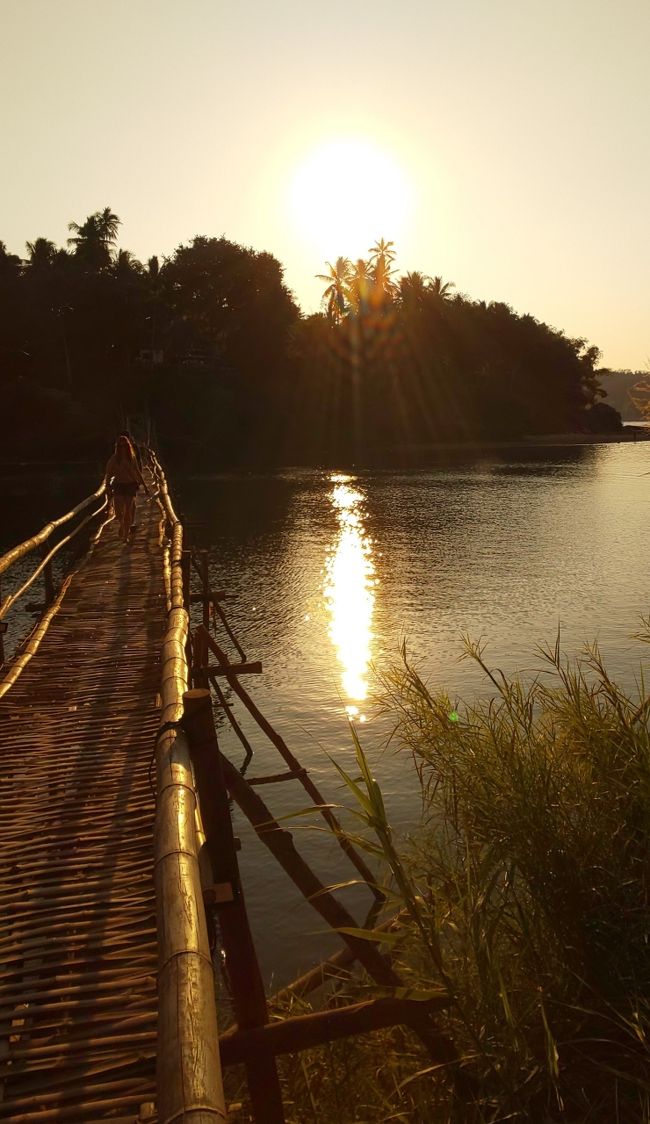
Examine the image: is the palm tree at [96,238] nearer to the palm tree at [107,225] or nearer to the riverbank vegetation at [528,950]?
the palm tree at [107,225]

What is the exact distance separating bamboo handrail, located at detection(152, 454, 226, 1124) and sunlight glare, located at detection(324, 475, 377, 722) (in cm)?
744

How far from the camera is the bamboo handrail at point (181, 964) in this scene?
2488 millimetres

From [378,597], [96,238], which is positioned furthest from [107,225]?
[378,597]

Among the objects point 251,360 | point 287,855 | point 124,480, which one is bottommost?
point 287,855

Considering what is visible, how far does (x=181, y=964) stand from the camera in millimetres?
3006

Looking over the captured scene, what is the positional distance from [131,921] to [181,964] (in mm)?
1197

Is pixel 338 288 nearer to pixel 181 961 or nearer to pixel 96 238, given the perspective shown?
pixel 96 238

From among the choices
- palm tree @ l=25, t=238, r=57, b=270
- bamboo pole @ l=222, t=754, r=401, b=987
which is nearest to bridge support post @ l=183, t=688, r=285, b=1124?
bamboo pole @ l=222, t=754, r=401, b=987

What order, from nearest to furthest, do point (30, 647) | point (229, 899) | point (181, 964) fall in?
point (181, 964) → point (229, 899) → point (30, 647)

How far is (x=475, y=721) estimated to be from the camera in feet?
21.7

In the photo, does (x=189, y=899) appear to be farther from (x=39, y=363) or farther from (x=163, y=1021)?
(x=39, y=363)

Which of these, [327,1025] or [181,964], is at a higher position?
[181,964]

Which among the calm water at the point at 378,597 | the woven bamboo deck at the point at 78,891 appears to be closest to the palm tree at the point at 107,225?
the calm water at the point at 378,597

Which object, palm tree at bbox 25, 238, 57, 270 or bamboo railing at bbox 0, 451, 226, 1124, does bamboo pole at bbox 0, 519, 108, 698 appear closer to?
bamboo railing at bbox 0, 451, 226, 1124
